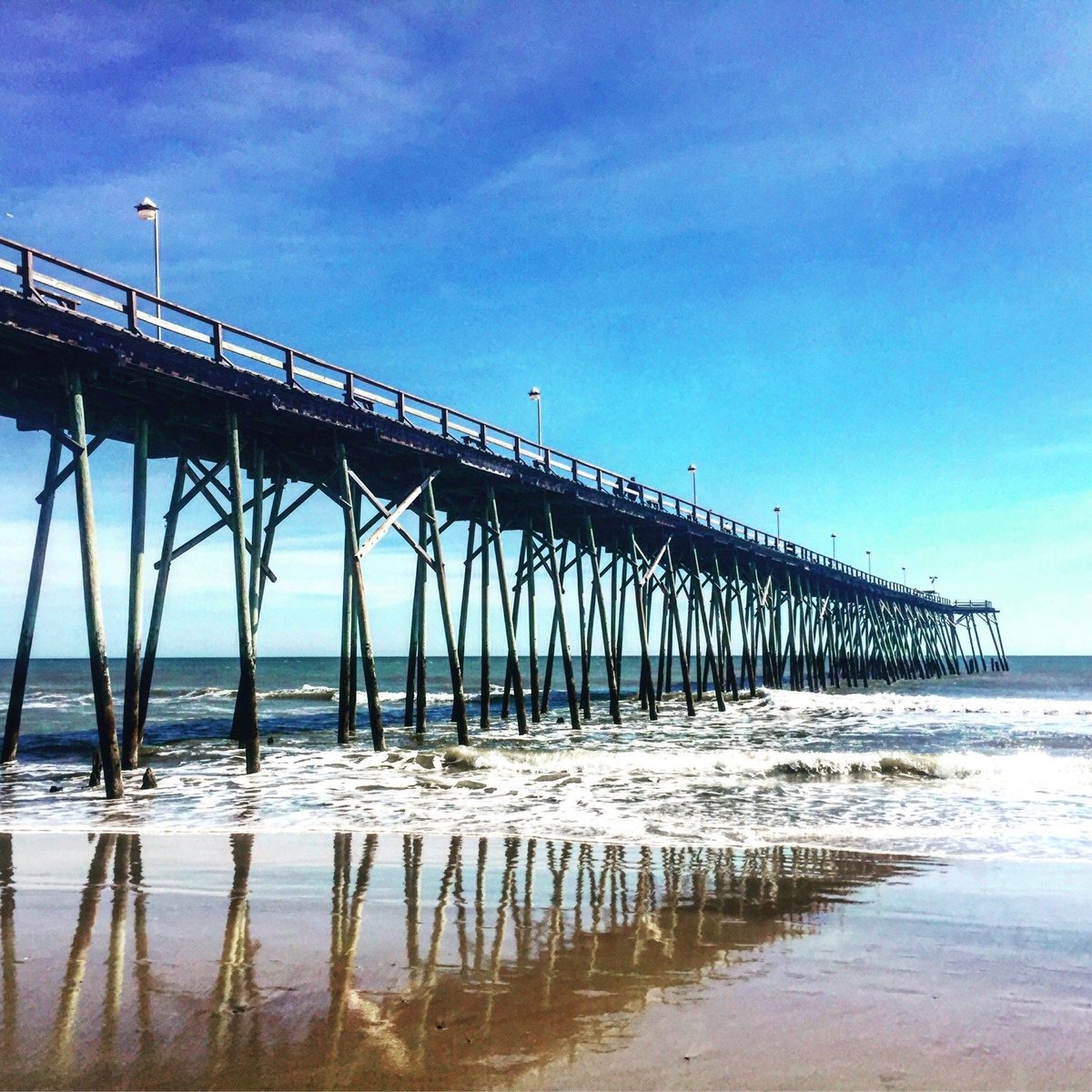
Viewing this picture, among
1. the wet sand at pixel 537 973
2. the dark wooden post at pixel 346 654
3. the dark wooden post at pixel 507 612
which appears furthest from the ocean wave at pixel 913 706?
the wet sand at pixel 537 973

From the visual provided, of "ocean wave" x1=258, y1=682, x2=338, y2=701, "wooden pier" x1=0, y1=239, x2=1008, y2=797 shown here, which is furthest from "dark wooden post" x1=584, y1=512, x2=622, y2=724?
"ocean wave" x1=258, y1=682, x2=338, y2=701

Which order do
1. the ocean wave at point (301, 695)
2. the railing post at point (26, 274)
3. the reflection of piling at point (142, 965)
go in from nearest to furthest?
the reflection of piling at point (142, 965), the railing post at point (26, 274), the ocean wave at point (301, 695)

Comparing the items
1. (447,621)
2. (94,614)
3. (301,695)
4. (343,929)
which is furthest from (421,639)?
(301,695)

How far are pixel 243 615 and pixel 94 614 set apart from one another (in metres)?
2.73

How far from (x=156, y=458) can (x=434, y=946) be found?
47.7 ft

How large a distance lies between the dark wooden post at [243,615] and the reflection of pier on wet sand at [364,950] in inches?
203

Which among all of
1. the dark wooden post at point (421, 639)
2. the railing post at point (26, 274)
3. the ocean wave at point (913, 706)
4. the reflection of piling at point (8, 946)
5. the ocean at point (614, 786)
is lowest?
the ocean wave at point (913, 706)

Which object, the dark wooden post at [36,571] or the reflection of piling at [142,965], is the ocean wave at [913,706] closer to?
the dark wooden post at [36,571]

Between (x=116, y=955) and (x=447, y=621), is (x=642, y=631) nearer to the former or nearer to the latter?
(x=447, y=621)

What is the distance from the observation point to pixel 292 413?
15.0 meters

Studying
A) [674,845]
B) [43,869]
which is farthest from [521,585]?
[43,869]

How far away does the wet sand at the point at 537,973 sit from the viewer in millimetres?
3631

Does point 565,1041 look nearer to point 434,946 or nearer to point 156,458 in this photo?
point 434,946

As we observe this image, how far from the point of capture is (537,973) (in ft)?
15.7
